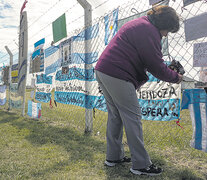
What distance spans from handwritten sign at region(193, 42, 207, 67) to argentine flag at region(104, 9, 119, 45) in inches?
55.0

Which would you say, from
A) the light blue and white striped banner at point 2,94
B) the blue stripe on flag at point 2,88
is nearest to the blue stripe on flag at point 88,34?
the blue stripe on flag at point 2,88

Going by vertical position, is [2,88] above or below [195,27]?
below

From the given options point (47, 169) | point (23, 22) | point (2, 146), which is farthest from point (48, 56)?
point (47, 169)

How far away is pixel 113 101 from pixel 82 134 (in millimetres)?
1990

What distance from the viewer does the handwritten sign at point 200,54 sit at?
222 cm

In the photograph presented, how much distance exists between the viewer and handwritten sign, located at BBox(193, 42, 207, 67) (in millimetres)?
2217

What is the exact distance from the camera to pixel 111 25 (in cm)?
345

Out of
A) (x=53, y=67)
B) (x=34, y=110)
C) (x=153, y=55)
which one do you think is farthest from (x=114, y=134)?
(x=34, y=110)

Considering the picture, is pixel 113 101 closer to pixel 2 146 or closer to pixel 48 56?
pixel 2 146

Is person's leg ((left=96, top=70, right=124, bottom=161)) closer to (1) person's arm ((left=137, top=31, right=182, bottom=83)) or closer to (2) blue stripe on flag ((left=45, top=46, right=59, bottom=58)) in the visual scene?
(1) person's arm ((left=137, top=31, right=182, bottom=83))

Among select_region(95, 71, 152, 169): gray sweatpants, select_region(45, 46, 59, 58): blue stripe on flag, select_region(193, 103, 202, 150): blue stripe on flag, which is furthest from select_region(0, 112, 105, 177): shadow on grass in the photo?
select_region(45, 46, 59, 58): blue stripe on flag

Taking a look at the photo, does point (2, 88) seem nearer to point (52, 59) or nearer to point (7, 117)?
point (7, 117)

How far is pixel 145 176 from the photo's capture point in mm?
2316

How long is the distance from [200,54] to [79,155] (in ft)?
6.67
